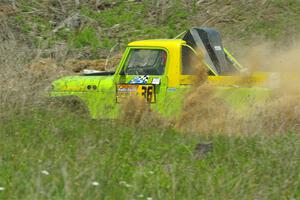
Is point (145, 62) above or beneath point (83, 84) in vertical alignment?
above

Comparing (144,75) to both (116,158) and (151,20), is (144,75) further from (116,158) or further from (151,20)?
(151,20)

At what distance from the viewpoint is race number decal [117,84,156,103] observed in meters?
11.2

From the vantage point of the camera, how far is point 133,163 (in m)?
7.51

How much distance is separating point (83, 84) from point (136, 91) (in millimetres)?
982

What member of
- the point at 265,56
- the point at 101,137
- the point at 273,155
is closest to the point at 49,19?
the point at 265,56

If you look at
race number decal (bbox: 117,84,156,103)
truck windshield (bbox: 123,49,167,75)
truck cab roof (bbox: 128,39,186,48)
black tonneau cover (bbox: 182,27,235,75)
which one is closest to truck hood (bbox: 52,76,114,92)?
race number decal (bbox: 117,84,156,103)

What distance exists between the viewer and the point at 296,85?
1091 cm

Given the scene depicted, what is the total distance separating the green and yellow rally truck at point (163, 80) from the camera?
10922 millimetres

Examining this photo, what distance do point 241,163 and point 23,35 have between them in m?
13.4

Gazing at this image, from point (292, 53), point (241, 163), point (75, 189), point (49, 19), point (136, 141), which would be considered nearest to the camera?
point (75, 189)

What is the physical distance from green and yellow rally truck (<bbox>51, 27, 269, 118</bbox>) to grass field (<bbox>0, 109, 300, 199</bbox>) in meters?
1.47

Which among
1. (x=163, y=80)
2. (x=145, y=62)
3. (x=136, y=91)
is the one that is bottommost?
(x=136, y=91)

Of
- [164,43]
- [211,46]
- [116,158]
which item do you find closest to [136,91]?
[164,43]

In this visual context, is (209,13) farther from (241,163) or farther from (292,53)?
(241,163)
